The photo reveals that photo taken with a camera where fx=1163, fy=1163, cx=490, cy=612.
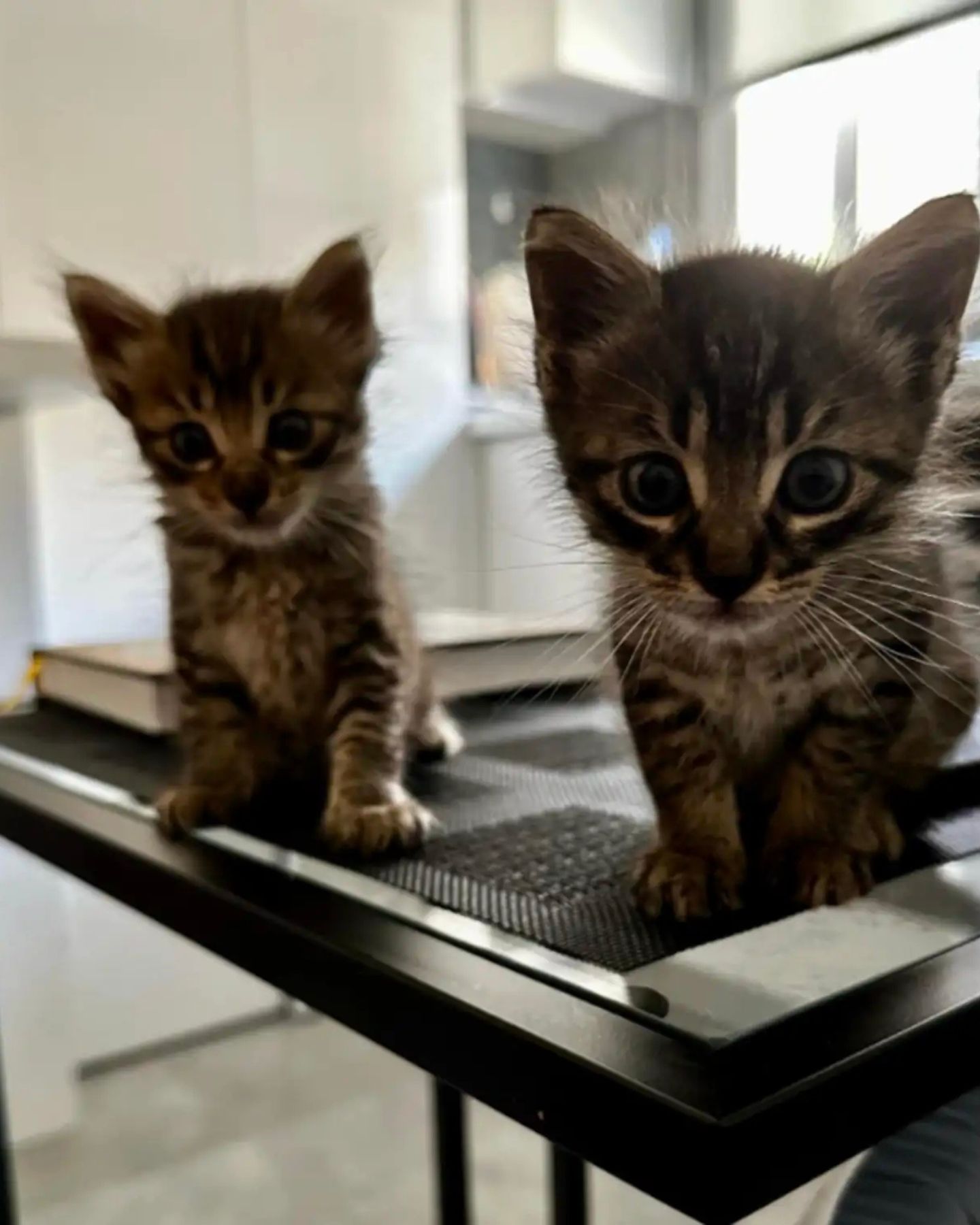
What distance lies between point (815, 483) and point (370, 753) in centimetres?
33

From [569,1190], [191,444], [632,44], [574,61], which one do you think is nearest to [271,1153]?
[569,1190]

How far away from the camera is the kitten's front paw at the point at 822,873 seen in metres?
0.49

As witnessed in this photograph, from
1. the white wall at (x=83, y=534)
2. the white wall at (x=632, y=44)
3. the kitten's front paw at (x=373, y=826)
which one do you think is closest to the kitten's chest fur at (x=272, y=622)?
the kitten's front paw at (x=373, y=826)

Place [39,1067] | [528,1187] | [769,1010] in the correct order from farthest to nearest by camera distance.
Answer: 1. [39,1067]
2. [528,1187]
3. [769,1010]

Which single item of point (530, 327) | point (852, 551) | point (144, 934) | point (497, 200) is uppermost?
point (497, 200)

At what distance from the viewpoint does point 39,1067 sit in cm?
139

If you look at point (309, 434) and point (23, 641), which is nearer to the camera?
point (309, 434)

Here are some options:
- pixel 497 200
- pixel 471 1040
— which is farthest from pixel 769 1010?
pixel 497 200

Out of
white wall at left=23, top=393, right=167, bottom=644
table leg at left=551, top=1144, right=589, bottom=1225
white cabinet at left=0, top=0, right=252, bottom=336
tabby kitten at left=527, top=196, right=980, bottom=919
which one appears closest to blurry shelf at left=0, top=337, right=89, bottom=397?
white cabinet at left=0, top=0, right=252, bottom=336

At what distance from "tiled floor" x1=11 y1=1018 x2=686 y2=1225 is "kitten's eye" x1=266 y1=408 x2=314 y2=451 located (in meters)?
0.89

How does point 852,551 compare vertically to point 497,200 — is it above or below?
below

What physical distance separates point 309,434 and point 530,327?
0.18 m

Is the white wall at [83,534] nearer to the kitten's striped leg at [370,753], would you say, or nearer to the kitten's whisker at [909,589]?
the kitten's striped leg at [370,753]

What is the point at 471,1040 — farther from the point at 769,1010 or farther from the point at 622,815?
the point at 622,815
